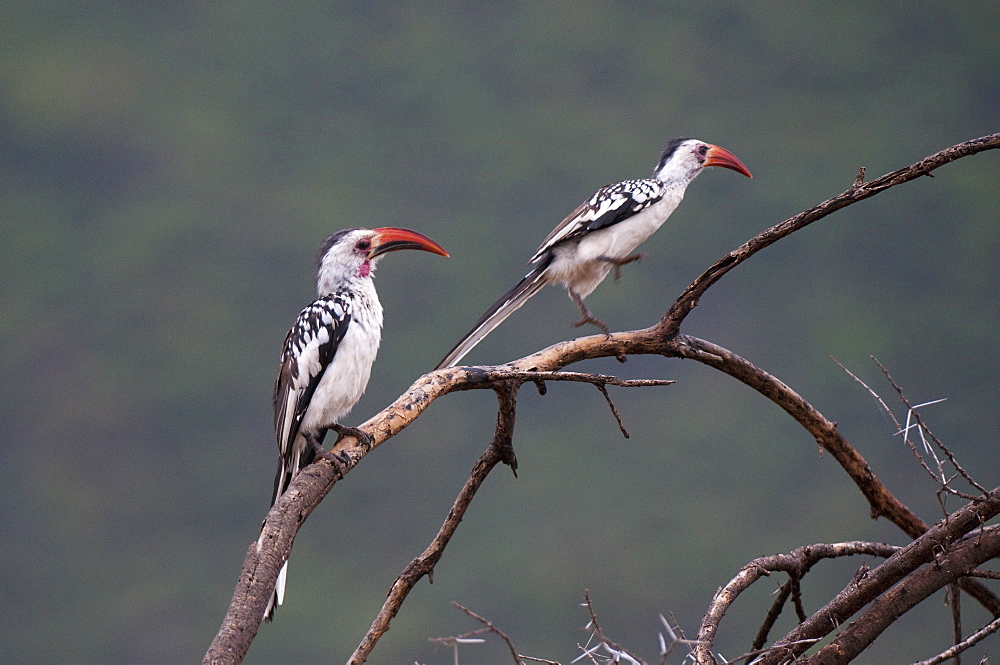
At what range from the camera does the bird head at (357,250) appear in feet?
7.80

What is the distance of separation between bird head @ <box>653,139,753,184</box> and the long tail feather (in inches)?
19.8

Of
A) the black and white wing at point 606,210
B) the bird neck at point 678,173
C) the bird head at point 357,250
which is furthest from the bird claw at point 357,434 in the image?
the bird neck at point 678,173

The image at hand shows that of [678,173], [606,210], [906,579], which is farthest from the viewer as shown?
[678,173]

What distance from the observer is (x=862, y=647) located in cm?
170

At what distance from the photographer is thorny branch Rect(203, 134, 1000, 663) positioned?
147cm

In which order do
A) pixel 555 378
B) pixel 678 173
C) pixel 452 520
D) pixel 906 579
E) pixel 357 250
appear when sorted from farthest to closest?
pixel 678 173 < pixel 357 250 < pixel 452 520 < pixel 555 378 < pixel 906 579

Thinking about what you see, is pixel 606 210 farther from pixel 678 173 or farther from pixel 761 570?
pixel 761 570

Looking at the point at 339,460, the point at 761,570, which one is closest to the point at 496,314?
the point at 339,460

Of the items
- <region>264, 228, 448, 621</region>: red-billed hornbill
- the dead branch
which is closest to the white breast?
<region>264, 228, 448, 621</region>: red-billed hornbill

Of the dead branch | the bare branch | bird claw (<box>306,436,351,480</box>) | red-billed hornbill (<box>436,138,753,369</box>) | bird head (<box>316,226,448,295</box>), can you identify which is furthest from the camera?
red-billed hornbill (<box>436,138,753,369</box>)

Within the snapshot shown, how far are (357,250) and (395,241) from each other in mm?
92

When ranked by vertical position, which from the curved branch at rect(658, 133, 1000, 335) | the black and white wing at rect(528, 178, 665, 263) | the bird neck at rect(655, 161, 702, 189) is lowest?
the curved branch at rect(658, 133, 1000, 335)

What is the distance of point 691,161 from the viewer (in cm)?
293

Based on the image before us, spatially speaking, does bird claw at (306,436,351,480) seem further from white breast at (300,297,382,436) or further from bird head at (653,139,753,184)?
bird head at (653,139,753,184)
